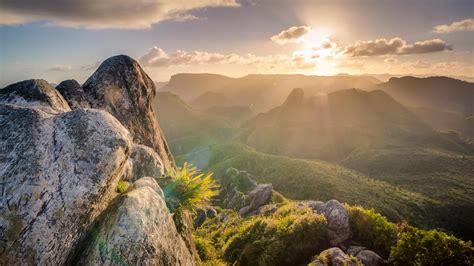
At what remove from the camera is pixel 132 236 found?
651cm

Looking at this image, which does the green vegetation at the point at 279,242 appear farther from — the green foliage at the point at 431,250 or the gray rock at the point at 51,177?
the gray rock at the point at 51,177

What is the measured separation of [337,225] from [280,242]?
327 cm

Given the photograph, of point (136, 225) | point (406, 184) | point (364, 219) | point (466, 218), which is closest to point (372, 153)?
point (406, 184)

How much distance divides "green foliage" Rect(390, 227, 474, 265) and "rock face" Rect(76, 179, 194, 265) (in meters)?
8.56

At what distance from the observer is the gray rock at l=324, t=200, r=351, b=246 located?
13.5 m

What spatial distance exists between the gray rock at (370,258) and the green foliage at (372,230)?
978mm

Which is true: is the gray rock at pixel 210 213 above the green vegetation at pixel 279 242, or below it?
below

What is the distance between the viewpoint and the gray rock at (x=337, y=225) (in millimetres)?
13508

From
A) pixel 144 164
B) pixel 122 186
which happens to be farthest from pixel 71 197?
A: pixel 144 164

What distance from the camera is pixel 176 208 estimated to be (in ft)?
30.3

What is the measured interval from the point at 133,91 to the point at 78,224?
1086 cm

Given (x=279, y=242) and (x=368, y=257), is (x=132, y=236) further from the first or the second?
(x=368, y=257)

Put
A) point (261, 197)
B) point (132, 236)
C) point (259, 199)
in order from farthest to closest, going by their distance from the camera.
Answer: point (261, 197)
point (259, 199)
point (132, 236)

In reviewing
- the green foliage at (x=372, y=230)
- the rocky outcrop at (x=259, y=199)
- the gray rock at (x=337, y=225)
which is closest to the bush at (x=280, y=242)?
the gray rock at (x=337, y=225)
